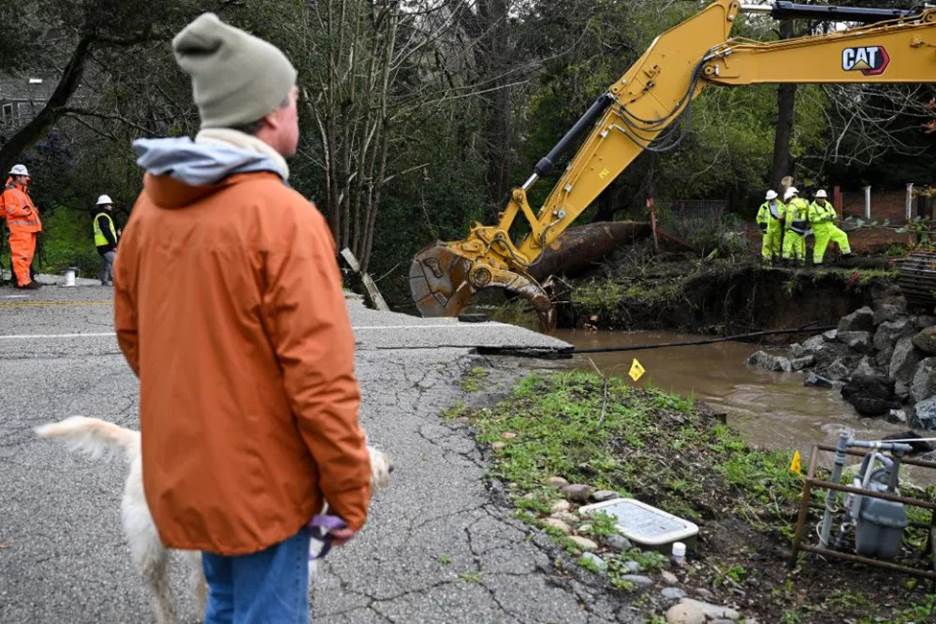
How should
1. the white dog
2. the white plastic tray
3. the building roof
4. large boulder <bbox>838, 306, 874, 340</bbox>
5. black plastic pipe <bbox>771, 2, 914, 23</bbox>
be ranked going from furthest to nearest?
the building roof → large boulder <bbox>838, 306, 874, 340</bbox> → black plastic pipe <bbox>771, 2, 914, 23</bbox> → the white plastic tray → the white dog

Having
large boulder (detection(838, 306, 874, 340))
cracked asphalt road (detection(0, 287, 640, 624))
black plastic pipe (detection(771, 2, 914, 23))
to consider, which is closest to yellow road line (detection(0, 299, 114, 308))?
cracked asphalt road (detection(0, 287, 640, 624))

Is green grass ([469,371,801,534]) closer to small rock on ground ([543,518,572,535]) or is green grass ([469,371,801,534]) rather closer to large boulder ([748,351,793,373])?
small rock on ground ([543,518,572,535])

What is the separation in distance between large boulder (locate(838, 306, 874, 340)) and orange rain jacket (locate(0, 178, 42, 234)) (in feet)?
42.3

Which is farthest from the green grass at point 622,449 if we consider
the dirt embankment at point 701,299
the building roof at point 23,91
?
the building roof at point 23,91

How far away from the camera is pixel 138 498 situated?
9.23 ft

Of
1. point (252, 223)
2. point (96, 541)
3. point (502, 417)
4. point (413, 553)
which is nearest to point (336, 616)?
point (413, 553)

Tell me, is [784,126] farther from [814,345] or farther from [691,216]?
[814,345]

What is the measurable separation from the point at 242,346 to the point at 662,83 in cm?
1245

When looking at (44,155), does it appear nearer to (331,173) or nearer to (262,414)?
(331,173)

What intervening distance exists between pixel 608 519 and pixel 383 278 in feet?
54.6

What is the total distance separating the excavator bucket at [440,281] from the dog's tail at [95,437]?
426 inches

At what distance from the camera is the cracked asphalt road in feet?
11.4

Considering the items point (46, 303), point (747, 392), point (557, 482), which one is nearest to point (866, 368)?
point (747, 392)

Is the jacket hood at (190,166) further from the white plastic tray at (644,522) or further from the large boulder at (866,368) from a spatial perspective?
the large boulder at (866,368)
